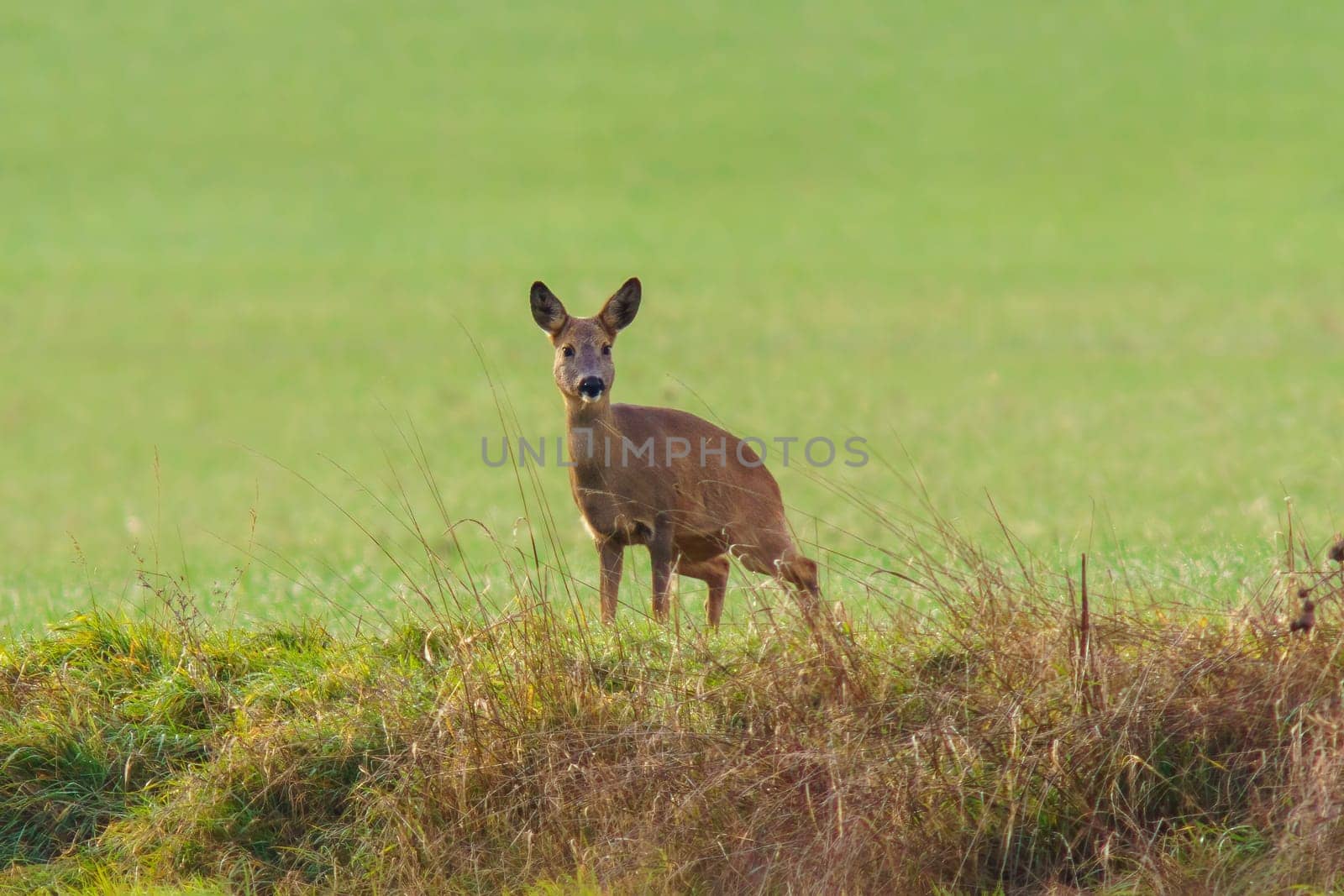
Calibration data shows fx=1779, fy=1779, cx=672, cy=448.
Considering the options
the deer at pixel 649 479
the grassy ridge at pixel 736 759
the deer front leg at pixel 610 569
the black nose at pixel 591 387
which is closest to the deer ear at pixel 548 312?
the deer at pixel 649 479

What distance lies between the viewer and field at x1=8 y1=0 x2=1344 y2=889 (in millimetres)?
7375

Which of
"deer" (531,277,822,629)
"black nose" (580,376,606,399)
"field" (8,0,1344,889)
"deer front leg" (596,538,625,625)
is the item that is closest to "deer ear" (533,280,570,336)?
"deer" (531,277,822,629)

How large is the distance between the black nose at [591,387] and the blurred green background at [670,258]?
1.01m

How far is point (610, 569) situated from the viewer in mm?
8320

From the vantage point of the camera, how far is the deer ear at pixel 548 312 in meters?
8.20

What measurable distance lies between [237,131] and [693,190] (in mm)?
14167

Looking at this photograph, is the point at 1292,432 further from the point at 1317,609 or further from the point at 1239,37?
the point at 1239,37

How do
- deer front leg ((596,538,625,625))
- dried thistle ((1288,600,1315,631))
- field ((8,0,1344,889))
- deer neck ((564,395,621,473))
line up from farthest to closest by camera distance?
1. deer neck ((564,395,621,473))
2. deer front leg ((596,538,625,625))
3. field ((8,0,1344,889))
4. dried thistle ((1288,600,1315,631))

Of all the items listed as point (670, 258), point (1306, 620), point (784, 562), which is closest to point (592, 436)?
point (784, 562)

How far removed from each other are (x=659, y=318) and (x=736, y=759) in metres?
26.3

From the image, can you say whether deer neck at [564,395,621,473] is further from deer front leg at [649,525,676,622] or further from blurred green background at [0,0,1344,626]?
blurred green background at [0,0,1344,626]

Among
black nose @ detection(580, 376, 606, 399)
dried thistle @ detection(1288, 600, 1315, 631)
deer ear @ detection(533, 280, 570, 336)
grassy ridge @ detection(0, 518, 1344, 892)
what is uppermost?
deer ear @ detection(533, 280, 570, 336)

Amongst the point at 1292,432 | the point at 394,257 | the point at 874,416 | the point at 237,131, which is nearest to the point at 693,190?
the point at 394,257

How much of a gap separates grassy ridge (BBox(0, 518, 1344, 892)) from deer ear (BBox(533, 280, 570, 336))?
157 cm
